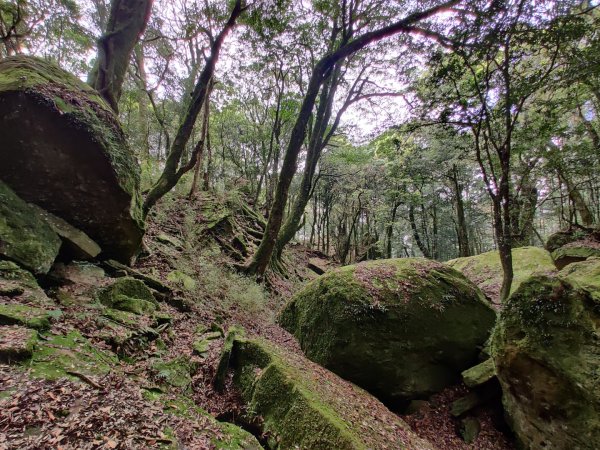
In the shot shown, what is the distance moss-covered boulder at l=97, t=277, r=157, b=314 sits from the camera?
4.76 m

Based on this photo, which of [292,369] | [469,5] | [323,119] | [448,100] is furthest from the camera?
[323,119]

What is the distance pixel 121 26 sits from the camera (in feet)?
24.1

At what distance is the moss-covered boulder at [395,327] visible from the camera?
18.8ft

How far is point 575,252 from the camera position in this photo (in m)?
9.91

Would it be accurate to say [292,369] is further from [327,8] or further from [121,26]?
[327,8]

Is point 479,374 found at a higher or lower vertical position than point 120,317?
higher

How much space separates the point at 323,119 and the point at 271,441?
11946 millimetres

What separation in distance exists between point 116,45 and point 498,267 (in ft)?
47.3

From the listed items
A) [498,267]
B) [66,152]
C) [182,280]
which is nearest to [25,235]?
[66,152]

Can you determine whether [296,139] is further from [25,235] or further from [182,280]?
[25,235]

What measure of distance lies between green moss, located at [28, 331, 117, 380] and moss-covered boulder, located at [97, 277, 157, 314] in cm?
129

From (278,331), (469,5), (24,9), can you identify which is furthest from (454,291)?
(24,9)

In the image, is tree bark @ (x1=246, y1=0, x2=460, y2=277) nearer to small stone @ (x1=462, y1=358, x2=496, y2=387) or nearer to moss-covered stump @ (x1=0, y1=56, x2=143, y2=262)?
moss-covered stump @ (x1=0, y1=56, x2=143, y2=262)

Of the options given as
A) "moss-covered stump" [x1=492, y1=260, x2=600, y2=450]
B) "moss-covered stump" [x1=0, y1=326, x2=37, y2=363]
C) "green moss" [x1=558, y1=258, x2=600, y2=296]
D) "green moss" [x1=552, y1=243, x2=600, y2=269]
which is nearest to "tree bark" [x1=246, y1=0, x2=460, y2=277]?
"moss-covered stump" [x1=492, y1=260, x2=600, y2=450]
